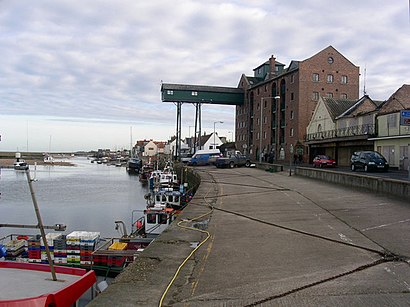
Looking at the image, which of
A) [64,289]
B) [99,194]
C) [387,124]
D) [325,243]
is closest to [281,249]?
[325,243]

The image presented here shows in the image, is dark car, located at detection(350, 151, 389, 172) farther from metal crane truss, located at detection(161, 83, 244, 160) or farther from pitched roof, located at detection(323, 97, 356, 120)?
metal crane truss, located at detection(161, 83, 244, 160)

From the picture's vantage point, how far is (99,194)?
4909cm

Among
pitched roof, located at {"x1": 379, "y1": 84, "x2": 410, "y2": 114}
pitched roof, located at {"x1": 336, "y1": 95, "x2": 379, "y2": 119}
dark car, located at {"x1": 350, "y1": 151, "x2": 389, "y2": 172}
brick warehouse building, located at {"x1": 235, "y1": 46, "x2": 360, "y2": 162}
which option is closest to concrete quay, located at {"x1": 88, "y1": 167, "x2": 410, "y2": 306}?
dark car, located at {"x1": 350, "y1": 151, "x2": 389, "y2": 172}

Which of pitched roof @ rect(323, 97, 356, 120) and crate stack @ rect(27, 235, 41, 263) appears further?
pitched roof @ rect(323, 97, 356, 120)

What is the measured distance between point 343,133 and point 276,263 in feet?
141

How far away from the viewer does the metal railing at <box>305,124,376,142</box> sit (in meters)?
40.9

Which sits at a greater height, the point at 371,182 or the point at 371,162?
the point at 371,162

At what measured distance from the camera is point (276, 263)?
753 centimetres

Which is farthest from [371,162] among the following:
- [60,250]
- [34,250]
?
[34,250]

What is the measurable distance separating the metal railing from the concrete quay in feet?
94.3

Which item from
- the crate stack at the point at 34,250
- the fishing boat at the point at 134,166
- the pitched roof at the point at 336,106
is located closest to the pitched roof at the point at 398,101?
the pitched roof at the point at 336,106

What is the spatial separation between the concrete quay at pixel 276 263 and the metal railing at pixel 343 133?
2875cm

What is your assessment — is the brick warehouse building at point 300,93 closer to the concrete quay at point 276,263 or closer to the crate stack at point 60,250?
the crate stack at point 60,250

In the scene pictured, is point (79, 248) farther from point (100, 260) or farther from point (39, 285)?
point (39, 285)
